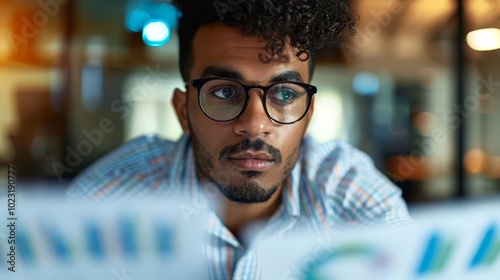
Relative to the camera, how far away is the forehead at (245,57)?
94 centimetres

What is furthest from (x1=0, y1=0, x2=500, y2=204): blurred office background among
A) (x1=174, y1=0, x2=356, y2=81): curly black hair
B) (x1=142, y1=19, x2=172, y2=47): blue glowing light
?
(x1=174, y1=0, x2=356, y2=81): curly black hair

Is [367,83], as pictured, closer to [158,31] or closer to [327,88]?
[327,88]

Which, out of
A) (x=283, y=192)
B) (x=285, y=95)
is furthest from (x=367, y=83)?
(x=285, y=95)

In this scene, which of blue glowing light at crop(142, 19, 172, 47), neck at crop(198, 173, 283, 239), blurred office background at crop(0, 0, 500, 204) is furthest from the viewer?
blurred office background at crop(0, 0, 500, 204)

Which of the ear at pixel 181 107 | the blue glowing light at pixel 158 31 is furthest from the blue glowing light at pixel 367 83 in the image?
the ear at pixel 181 107

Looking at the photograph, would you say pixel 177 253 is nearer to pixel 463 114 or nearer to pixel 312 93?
pixel 312 93

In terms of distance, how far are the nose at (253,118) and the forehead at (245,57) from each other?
0.03 m

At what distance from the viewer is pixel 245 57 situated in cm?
95

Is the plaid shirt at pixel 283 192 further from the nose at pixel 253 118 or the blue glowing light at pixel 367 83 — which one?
the blue glowing light at pixel 367 83

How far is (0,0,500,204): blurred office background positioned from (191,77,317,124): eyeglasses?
20 centimetres

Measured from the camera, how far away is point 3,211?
3.40ft

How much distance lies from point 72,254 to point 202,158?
0.33 metres

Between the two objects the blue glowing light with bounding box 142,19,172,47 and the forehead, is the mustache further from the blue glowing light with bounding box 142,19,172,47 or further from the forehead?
the blue glowing light with bounding box 142,19,172,47

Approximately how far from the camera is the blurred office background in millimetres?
1424
